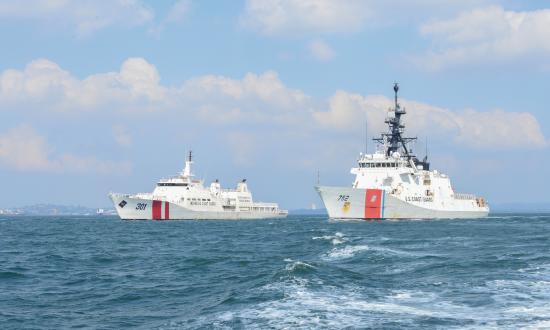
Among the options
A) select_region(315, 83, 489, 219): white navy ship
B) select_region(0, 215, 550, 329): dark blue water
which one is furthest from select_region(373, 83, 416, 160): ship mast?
select_region(0, 215, 550, 329): dark blue water

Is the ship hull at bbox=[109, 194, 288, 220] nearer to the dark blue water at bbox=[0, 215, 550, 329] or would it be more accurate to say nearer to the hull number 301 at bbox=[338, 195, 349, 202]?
the hull number 301 at bbox=[338, 195, 349, 202]

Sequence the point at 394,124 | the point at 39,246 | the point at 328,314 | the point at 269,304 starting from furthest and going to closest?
the point at 394,124, the point at 39,246, the point at 269,304, the point at 328,314

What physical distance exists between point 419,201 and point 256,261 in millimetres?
47564

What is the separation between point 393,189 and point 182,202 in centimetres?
3117

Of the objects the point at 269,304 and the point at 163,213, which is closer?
the point at 269,304

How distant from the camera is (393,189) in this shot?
72.6m

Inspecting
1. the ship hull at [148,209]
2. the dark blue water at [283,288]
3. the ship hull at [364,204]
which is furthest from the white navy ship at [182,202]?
the dark blue water at [283,288]

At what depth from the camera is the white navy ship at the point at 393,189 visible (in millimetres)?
70375

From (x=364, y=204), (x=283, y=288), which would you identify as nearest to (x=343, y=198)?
(x=364, y=204)

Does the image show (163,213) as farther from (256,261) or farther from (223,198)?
(256,261)

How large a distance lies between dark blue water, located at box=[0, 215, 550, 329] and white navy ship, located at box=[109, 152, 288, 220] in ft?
169

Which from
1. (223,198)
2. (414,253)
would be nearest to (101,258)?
(414,253)

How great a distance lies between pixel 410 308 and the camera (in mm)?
17562

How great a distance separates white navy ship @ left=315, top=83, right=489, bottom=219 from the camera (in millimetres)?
70375
